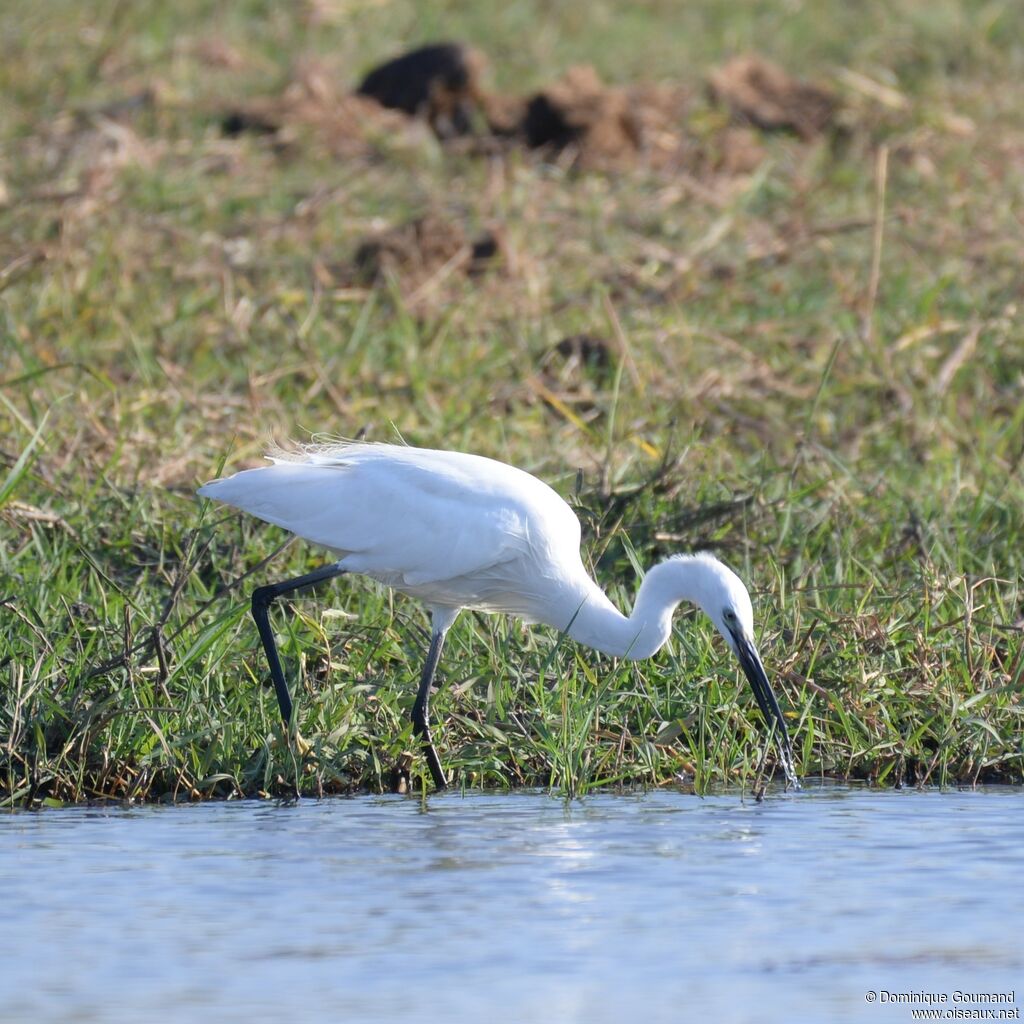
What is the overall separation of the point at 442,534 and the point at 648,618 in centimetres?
66

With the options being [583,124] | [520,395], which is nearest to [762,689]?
[520,395]

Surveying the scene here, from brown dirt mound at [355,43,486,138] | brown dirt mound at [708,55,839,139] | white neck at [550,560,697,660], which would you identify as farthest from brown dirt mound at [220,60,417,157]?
white neck at [550,560,697,660]

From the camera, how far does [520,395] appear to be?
327 inches

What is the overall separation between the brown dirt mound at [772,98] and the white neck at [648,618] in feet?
22.1

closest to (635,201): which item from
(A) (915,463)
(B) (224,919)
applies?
(A) (915,463)

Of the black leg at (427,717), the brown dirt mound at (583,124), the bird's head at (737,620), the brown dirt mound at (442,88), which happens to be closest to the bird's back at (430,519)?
the black leg at (427,717)

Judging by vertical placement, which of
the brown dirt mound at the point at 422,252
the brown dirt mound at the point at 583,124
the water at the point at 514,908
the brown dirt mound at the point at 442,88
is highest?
the brown dirt mound at the point at 442,88

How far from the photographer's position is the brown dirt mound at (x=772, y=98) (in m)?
11.9

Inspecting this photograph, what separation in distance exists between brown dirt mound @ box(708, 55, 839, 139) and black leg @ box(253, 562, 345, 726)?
260 inches

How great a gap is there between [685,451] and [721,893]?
272 centimetres

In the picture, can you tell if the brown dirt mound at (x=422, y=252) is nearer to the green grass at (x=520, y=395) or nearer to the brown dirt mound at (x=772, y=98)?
the green grass at (x=520, y=395)

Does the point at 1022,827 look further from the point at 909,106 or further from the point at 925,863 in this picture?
the point at 909,106

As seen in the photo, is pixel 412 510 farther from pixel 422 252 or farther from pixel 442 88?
pixel 442 88

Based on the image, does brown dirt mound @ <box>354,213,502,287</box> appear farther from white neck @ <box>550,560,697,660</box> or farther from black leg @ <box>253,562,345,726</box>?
white neck @ <box>550,560,697,660</box>
